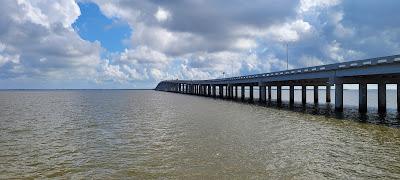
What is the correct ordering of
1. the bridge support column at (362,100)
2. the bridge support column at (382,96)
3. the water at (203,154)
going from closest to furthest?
the water at (203,154) < the bridge support column at (362,100) < the bridge support column at (382,96)

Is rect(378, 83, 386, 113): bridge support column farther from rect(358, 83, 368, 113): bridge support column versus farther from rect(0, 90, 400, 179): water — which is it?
rect(0, 90, 400, 179): water

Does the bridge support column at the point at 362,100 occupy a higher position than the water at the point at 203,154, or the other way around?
the bridge support column at the point at 362,100

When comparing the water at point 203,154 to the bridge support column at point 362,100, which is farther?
the bridge support column at point 362,100

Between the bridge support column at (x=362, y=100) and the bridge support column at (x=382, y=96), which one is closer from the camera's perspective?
the bridge support column at (x=362, y=100)

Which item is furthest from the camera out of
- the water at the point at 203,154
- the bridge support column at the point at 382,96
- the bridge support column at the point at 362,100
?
the bridge support column at the point at 382,96

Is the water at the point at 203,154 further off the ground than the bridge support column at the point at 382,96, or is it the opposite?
the bridge support column at the point at 382,96

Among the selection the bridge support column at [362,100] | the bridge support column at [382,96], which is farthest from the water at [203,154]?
the bridge support column at [382,96]

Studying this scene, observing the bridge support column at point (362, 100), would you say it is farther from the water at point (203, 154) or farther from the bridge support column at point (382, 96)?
the water at point (203, 154)

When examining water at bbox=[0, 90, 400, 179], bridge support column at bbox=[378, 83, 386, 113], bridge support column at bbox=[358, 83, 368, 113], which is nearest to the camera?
water at bbox=[0, 90, 400, 179]

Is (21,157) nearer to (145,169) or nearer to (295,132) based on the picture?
(145,169)

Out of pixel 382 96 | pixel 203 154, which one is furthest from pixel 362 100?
pixel 203 154

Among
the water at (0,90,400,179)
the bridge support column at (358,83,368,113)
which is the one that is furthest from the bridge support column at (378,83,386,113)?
the water at (0,90,400,179)

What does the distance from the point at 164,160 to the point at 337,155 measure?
8.32 m

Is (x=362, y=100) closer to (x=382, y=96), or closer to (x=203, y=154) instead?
(x=382, y=96)
